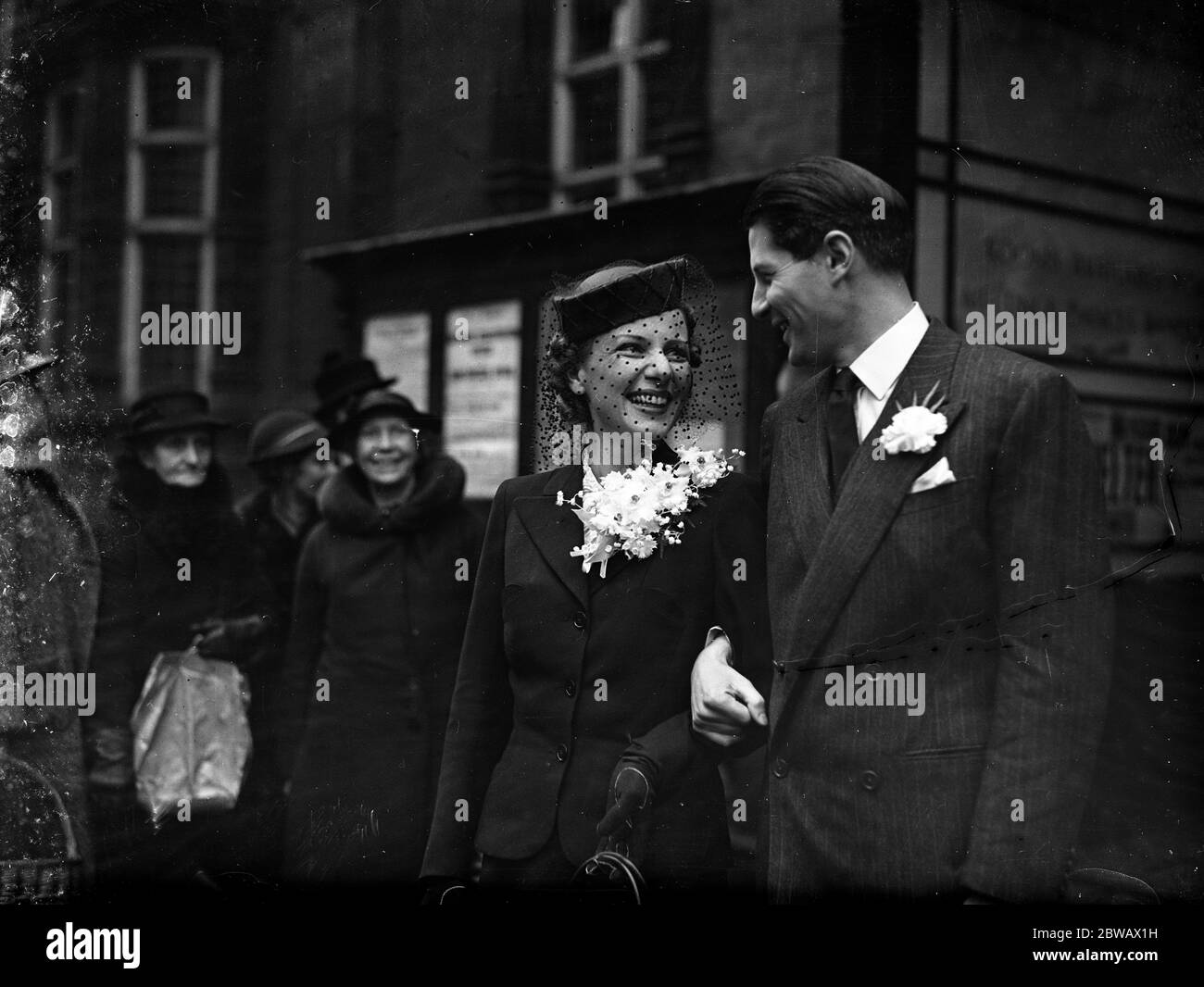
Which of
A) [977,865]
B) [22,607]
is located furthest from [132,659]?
[977,865]

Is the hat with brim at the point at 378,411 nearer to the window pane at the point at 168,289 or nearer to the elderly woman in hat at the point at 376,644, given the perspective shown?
the elderly woman in hat at the point at 376,644

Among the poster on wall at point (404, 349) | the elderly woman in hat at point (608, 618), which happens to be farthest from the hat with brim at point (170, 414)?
the elderly woman in hat at point (608, 618)

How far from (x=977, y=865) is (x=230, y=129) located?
3088 mm

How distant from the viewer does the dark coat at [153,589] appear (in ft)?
13.2

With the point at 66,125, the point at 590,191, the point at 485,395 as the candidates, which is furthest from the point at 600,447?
the point at 66,125

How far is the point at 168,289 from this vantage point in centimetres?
404

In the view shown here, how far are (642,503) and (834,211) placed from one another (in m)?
1.00

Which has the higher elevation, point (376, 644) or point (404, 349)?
point (404, 349)

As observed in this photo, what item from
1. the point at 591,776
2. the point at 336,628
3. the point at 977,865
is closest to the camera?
the point at 977,865

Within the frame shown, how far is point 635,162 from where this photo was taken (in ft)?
12.9

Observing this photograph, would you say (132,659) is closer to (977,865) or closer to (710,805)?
(710,805)

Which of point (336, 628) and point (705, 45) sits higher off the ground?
point (705, 45)

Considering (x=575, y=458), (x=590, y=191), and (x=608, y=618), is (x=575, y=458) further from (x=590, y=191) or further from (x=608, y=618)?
(x=590, y=191)

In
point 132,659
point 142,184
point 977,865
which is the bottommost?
point 977,865
